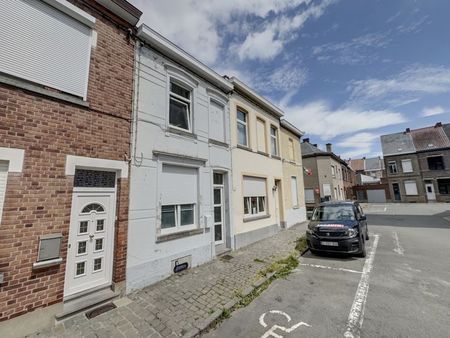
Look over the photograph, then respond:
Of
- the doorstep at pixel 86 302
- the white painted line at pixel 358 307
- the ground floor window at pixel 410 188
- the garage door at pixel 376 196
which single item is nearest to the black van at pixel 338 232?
the white painted line at pixel 358 307

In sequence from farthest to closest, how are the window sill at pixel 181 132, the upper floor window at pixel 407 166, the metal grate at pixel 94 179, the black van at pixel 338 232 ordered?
the upper floor window at pixel 407 166, the black van at pixel 338 232, the window sill at pixel 181 132, the metal grate at pixel 94 179

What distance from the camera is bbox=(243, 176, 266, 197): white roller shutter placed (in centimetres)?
911

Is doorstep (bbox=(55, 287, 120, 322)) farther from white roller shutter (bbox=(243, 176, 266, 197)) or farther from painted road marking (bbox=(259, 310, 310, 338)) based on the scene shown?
white roller shutter (bbox=(243, 176, 266, 197))

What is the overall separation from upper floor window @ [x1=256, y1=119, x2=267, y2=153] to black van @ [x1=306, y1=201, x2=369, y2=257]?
13.9 ft

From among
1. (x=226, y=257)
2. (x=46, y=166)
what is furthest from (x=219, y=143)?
(x=46, y=166)

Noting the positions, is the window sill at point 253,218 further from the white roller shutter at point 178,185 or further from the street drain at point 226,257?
the white roller shutter at point 178,185

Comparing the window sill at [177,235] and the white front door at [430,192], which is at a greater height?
the white front door at [430,192]

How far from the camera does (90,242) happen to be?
4.39 m

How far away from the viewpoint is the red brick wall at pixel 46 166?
3.37 metres

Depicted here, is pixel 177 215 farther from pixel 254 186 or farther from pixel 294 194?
pixel 294 194

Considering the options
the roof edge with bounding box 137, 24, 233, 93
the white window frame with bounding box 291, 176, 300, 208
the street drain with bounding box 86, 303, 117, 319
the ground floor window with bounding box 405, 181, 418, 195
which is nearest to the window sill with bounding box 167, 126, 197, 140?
the roof edge with bounding box 137, 24, 233, 93

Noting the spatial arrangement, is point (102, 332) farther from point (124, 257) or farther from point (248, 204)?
point (248, 204)

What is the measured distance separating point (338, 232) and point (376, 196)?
1423 inches

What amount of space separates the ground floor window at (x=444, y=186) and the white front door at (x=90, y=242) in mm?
40852
